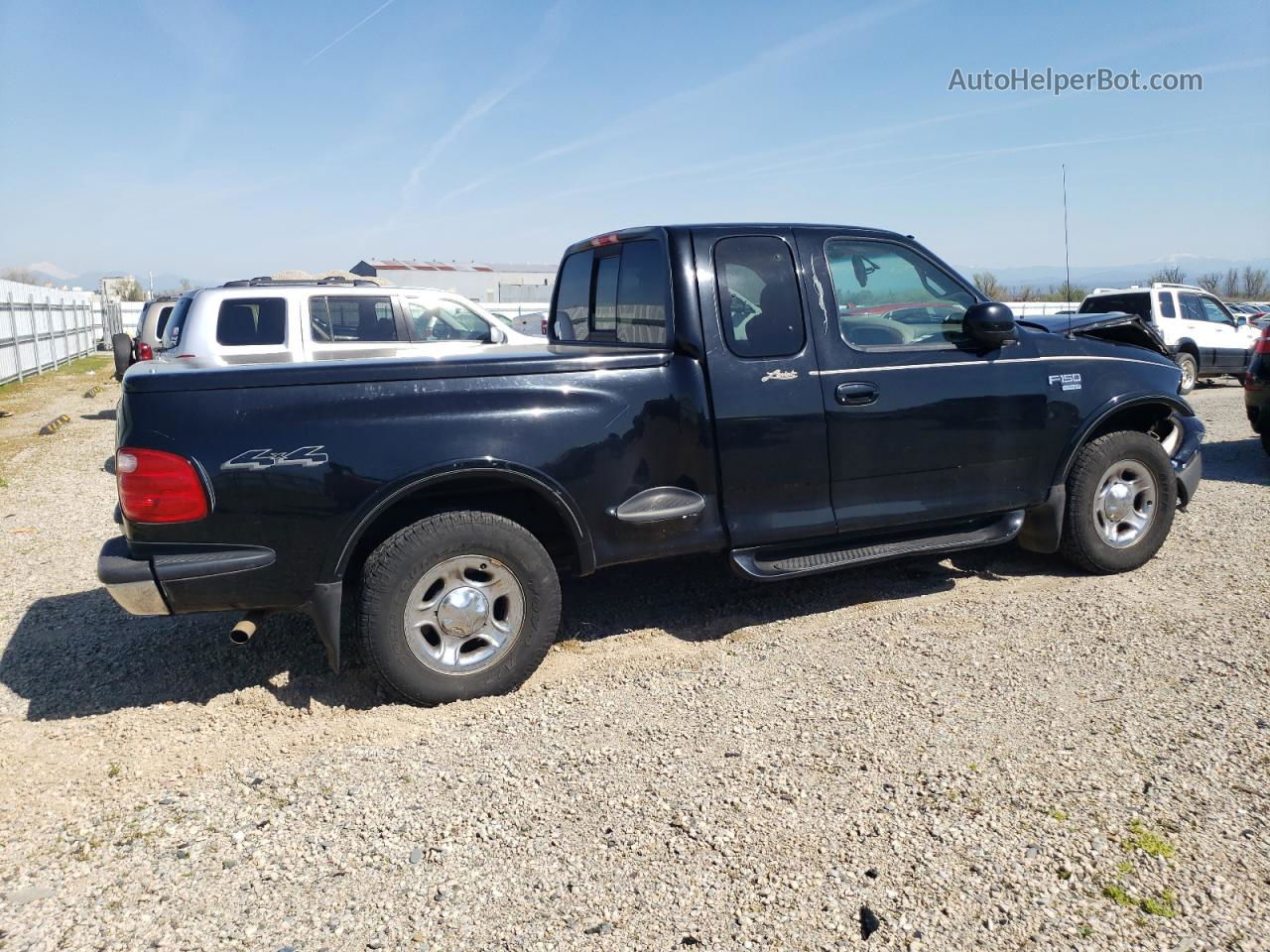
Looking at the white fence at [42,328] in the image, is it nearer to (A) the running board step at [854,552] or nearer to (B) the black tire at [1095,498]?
(A) the running board step at [854,552]

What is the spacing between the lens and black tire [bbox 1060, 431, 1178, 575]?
5.32 meters

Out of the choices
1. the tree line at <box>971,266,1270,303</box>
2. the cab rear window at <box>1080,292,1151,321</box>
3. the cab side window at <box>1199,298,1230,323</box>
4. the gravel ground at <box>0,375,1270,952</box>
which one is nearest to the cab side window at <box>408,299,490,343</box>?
the gravel ground at <box>0,375,1270,952</box>

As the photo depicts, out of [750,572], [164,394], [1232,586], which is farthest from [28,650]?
[1232,586]

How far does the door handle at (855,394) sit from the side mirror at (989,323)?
2.26ft

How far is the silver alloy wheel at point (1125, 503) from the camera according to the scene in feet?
17.9

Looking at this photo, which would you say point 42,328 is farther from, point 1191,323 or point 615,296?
point 1191,323

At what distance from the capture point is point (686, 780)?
3348mm

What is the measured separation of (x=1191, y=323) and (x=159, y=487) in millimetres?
17910

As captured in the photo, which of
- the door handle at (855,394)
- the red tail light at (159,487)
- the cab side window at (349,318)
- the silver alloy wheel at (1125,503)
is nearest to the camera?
the red tail light at (159,487)

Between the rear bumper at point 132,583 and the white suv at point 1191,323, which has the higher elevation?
the white suv at point 1191,323

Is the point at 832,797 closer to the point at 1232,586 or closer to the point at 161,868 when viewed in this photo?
the point at 161,868

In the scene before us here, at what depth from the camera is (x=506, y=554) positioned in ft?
13.0

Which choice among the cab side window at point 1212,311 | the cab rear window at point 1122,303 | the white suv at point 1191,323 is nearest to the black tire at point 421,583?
the cab rear window at point 1122,303

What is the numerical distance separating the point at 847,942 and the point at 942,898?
0.34 metres
